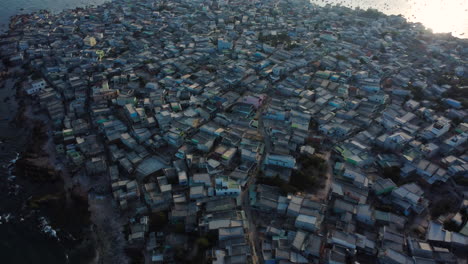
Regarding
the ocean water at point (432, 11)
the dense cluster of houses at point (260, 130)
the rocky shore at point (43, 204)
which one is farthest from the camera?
the ocean water at point (432, 11)

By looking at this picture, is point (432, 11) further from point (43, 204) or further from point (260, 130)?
point (43, 204)

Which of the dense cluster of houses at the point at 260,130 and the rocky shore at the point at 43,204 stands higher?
the dense cluster of houses at the point at 260,130

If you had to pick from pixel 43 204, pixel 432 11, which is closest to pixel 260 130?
pixel 43 204

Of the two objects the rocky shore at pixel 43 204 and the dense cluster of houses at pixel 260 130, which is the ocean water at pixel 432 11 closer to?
the dense cluster of houses at pixel 260 130

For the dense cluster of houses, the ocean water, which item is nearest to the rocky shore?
the dense cluster of houses

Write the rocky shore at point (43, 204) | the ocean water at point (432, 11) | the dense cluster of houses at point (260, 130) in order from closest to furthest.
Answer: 1. the dense cluster of houses at point (260, 130)
2. the rocky shore at point (43, 204)
3. the ocean water at point (432, 11)

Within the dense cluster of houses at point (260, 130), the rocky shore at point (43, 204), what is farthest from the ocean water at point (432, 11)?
the rocky shore at point (43, 204)

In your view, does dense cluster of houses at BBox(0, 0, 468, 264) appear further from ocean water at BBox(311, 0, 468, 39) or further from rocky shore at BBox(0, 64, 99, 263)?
ocean water at BBox(311, 0, 468, 39)

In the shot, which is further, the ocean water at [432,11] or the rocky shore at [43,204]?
the ocean water at [432,11]
